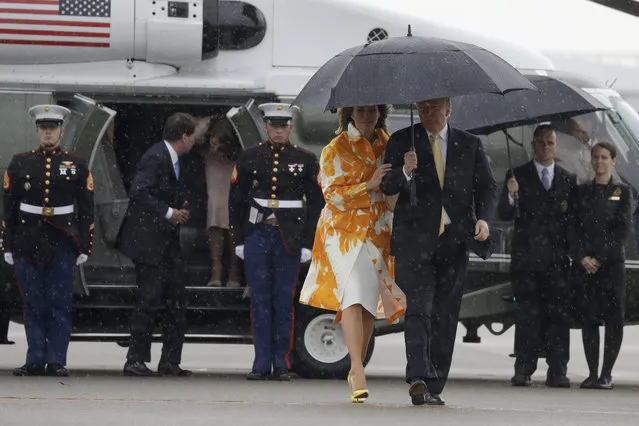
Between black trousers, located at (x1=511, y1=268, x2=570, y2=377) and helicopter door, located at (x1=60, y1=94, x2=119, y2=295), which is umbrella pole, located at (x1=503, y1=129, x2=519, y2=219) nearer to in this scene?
black trousers, located at (x1=511, y1=268, x2=570, y2=377)

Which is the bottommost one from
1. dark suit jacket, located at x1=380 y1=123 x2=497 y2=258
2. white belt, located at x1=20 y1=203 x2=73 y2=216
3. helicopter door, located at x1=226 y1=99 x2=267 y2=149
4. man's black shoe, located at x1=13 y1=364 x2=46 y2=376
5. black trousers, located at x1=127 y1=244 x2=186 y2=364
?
man's black shoe, located at x1=13 y1=364 x2=46 y2=376

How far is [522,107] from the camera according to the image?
11930mm

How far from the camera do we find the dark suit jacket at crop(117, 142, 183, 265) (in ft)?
41.4

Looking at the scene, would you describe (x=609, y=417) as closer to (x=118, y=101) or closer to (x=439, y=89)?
(x=439, y=89)

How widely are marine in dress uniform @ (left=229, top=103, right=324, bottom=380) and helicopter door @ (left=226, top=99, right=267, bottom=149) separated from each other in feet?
0.91

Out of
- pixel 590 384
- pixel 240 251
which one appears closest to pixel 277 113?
pixel 240 251

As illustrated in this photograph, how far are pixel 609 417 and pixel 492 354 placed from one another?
8.67 m

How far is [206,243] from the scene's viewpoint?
1396 centimetres

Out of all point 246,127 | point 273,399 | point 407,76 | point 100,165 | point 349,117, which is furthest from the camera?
point 100,165

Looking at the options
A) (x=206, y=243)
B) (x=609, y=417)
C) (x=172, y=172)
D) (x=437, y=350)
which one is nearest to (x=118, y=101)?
(x=172, y=172)

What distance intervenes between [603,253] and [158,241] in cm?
318

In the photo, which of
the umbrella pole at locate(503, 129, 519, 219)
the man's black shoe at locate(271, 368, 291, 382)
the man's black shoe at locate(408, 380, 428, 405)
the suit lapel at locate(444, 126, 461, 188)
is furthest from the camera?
the umbrella pole at locate(503, 129, 519, 219)

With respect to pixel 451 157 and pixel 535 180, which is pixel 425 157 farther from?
pixel 535 180

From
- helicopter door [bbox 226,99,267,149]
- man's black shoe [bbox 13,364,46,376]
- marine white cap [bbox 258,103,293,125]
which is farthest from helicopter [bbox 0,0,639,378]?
man's black shoe [bbox 13,364,46,376]
